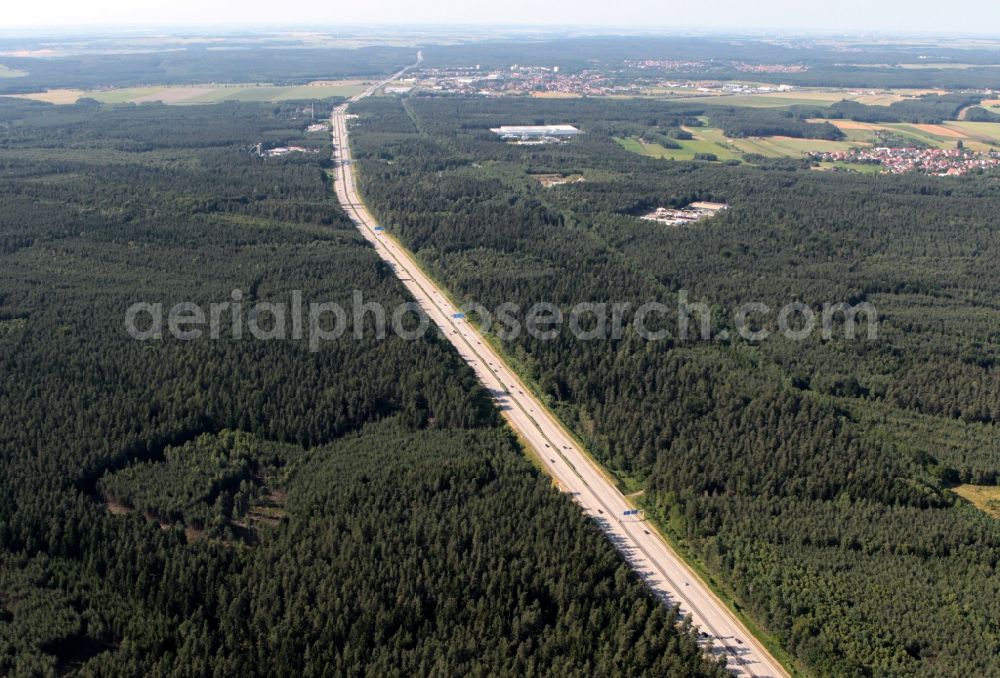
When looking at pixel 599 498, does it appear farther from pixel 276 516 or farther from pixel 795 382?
pixel 795 382

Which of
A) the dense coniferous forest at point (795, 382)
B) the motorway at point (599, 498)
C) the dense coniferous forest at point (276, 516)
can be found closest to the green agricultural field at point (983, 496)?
the dense coniferous forest at point (795, 382)

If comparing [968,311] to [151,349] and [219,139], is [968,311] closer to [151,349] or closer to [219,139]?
[151,349]

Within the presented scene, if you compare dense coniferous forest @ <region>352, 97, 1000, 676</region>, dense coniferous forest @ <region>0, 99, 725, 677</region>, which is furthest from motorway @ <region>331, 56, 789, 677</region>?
dense coniferous forest @ <region>0, 99, 725, 677</region>

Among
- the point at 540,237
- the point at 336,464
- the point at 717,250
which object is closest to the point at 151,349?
the point at 336,464

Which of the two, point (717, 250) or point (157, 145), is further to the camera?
point (157, 145)

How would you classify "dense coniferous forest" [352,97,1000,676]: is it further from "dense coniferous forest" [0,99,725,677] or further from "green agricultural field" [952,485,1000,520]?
"dense coniferous forest" [0,99,725,677]

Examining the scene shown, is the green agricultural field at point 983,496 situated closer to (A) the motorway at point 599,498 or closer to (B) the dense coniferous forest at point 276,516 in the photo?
(A) the motorway at point 599,498
